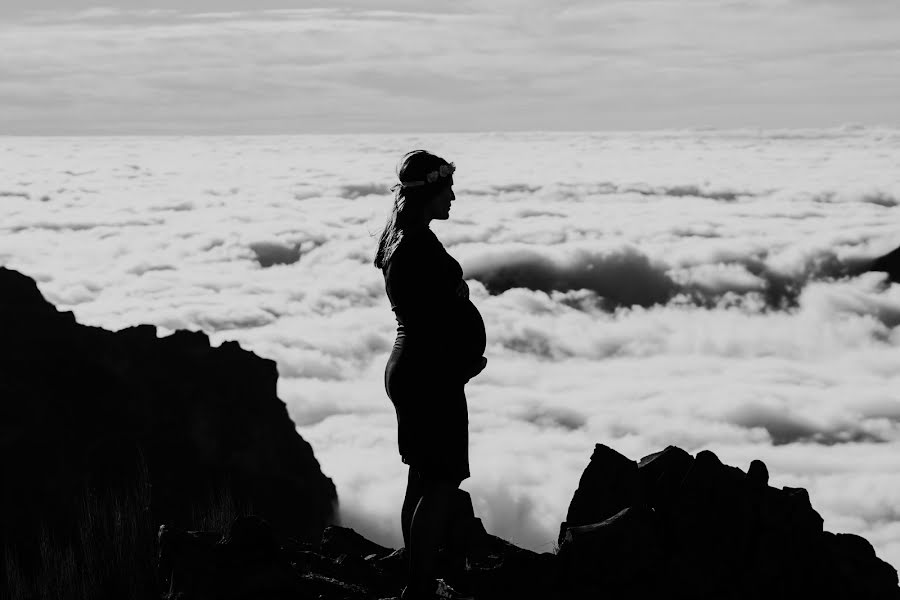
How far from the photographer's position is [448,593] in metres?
4.77

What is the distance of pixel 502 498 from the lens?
9694 centimetres

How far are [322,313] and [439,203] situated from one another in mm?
154988

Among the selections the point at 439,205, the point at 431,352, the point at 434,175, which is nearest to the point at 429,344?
the point at 431,352

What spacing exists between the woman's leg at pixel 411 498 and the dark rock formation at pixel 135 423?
49.0ft

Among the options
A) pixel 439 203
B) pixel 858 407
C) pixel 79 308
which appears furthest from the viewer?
pixel 858 407

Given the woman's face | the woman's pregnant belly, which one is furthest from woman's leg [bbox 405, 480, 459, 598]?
the woman's face

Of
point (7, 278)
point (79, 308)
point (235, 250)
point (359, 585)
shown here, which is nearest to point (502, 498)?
point (79, 308)

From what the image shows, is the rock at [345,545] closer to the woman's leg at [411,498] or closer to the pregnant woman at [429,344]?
the woman's leg at [411,498]

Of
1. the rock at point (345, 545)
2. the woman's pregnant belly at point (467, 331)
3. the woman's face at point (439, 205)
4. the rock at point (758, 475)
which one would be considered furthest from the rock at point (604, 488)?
the woman's face at point (439, 205)

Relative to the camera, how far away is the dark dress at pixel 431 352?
422 cm

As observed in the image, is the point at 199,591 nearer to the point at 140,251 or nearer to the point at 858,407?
the point at 858,407

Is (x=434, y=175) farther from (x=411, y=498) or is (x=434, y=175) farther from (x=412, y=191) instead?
(x=411, y=498)

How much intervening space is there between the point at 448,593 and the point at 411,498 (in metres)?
0.56

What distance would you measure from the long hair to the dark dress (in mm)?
73
